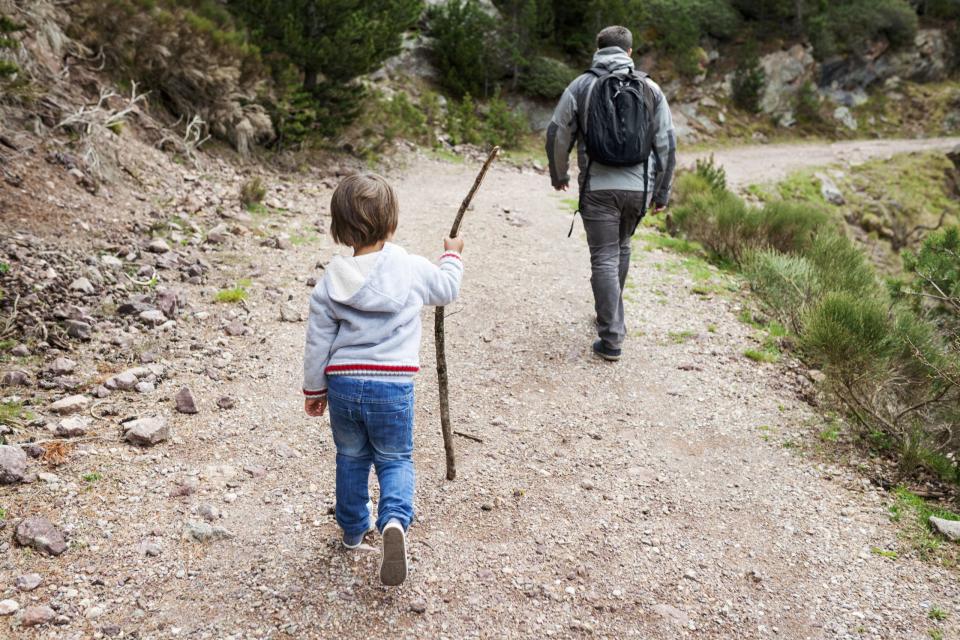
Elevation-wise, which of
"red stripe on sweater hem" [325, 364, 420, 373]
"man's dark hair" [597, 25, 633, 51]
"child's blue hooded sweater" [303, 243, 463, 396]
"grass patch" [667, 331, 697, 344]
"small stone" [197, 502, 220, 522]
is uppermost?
"man's dark hair" [597, 25, 633, 51]

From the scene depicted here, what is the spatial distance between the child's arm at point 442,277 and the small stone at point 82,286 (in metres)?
3.07

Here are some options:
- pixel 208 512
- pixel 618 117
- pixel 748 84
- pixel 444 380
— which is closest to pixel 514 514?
pixel 444 380

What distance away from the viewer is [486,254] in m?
6.77

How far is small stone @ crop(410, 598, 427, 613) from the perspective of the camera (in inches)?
96.8

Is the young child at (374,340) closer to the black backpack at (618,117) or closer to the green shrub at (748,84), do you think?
the black backpack at (618,117)

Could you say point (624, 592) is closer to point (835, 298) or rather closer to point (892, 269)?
point (835, 298)

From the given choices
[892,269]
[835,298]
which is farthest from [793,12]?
[835,298]

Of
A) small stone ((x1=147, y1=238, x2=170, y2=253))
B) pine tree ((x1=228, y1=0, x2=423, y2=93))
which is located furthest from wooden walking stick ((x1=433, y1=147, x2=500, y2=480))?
pine tree ((x1=228, y1=0, x2=423, y2=93))

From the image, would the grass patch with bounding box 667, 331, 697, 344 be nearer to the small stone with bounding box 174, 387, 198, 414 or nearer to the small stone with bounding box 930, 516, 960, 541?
the small stone with bounding box 930, 516, 960, 541

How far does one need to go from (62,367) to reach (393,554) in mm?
2523

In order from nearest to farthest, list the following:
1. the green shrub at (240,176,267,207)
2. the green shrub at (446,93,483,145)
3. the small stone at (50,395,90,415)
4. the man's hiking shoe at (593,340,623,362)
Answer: the small stone at (50,395,90,415), the man's hiking shoe at (593,340,623,362), the green shrub at (240,176,267,207), the green shrub at (446,93,483,145)

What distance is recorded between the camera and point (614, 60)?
4117 mm

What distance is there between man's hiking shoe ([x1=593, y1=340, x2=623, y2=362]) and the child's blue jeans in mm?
2471

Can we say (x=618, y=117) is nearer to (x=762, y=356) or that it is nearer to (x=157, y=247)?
(x=762, y=356)
